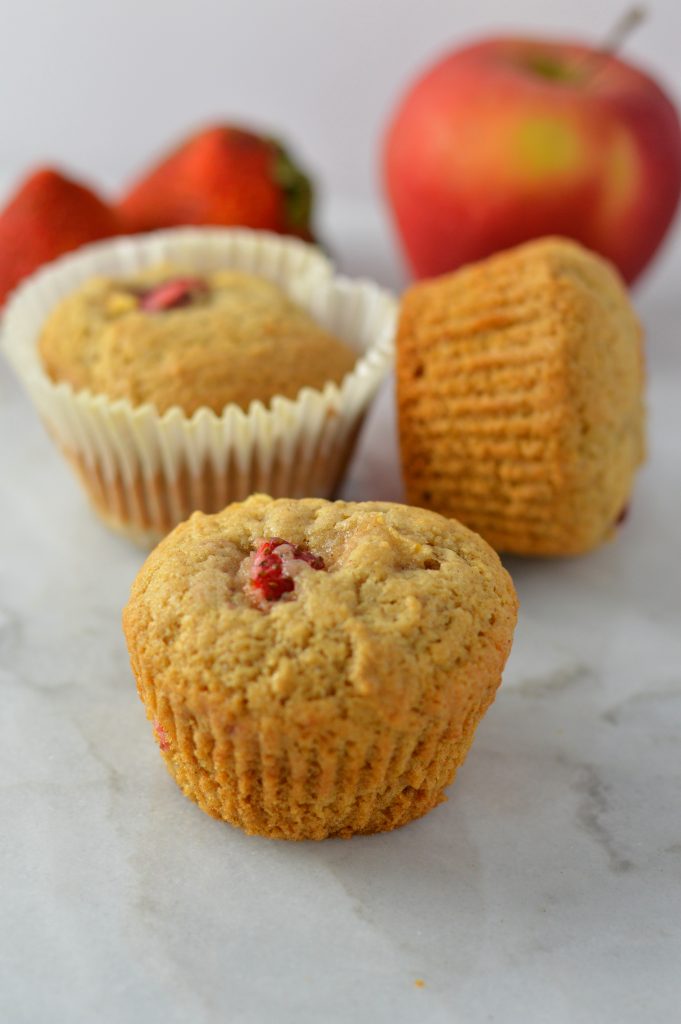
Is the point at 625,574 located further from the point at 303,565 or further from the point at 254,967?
the point at 254,967

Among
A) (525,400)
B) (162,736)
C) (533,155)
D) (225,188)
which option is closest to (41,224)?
Result: (225,188)

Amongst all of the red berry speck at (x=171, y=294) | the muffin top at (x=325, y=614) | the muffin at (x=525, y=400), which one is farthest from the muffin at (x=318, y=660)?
the red berry speck at (x=171, y=294)

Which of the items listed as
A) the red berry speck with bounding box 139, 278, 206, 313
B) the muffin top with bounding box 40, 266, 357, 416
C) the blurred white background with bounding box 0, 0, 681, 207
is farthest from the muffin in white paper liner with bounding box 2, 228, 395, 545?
the blurred white background with bounding box 0, 0, 681, 207

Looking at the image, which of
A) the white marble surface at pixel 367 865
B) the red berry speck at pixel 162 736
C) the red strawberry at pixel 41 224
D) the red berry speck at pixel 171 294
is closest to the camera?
the white marble surface at pixel 367 865

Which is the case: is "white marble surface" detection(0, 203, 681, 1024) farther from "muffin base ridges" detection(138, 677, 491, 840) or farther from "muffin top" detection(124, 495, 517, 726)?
"muffin top" detection(124, 495, 517, 726)

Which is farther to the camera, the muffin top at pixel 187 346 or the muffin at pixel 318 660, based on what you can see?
the muffin top at pixel 187 346

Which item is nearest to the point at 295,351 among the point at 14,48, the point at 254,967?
the point at 254,967

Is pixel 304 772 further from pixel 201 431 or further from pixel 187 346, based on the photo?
pixel 187 346

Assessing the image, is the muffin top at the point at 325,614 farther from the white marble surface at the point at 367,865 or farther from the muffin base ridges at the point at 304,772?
the white marble surface at the point at 367,865
